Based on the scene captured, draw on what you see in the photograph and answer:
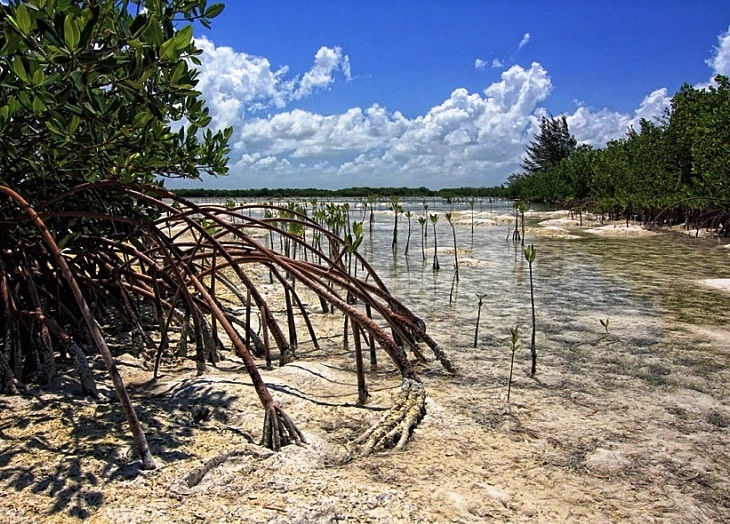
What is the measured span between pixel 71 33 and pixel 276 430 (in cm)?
164

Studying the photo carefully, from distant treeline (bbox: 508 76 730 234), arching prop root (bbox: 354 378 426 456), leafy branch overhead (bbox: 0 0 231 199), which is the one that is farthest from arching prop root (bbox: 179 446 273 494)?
distant treeline (bbox: 508 76 730 234)

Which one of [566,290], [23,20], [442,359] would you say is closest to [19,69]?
A: [23,20]

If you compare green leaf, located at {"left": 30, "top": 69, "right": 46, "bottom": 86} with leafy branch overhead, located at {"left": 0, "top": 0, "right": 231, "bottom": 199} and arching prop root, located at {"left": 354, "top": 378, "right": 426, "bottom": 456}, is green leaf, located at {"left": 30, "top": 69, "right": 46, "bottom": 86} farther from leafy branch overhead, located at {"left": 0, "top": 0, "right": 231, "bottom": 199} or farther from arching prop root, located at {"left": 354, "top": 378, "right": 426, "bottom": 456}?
arching prop root, located at {"left": 354, "top": 378, "right": 426, "bottom": 456}

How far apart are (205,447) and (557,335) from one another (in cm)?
373

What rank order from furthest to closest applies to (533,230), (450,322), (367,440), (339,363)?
(533,230) < (450,322) < (339,363) < (367,440)

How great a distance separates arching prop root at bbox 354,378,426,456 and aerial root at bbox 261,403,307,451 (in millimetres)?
333

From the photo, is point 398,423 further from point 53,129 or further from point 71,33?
point 71,33

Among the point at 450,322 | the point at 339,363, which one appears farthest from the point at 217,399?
the point at 450,322

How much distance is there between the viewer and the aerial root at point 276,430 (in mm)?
2305

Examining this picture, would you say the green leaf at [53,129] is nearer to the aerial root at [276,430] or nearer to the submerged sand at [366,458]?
the submerged sand at [366,458]

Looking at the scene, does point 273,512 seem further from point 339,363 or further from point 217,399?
point 339,363

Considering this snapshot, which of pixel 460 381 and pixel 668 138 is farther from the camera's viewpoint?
pixel 668 138

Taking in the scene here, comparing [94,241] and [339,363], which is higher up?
[94,241]

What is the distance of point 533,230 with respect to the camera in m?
18.5
